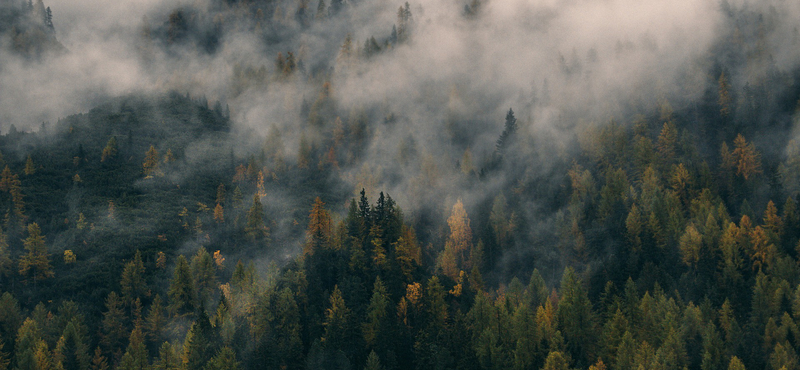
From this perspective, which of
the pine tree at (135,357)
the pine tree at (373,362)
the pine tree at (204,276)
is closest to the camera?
the pine tree at (373,362)

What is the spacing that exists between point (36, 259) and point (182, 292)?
1658 inches

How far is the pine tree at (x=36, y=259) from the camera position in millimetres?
158875

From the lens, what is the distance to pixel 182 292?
14175 cm

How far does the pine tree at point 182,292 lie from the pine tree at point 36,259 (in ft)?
120

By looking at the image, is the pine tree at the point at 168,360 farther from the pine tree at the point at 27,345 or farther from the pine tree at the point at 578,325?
the pine tree at the point at 578,325

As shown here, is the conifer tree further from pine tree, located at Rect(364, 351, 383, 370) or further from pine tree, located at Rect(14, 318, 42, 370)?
pine tree, located at Rect(364, 351, 383, 370)

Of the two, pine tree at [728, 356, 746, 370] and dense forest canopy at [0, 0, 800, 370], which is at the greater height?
dense forest canopy at [0, 0, 800, 370]

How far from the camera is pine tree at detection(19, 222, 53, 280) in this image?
158875 mm

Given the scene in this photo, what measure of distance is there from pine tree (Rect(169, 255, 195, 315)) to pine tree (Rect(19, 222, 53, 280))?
36.6m

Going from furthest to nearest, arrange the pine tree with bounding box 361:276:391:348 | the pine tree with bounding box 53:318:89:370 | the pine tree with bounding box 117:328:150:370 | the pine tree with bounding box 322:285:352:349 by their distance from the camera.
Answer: the pine tree with bounding box 361:276:391:348, the pine tree with bounding box 322:285:352:349, the pine tree with bounding box 53:318:89:370, the pine tree with bounding box 117:328:150:370

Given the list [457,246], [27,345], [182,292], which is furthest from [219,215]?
[27,345]

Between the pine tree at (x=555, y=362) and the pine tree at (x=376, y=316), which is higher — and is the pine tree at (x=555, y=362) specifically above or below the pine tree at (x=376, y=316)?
below

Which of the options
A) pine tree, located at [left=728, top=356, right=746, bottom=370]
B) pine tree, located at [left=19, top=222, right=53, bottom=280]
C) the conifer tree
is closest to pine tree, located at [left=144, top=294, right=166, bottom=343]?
the conifer tree

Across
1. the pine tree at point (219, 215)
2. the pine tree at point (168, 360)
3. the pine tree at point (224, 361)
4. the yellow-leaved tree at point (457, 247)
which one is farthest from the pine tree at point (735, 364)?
the pine tree at point (219, 215)
